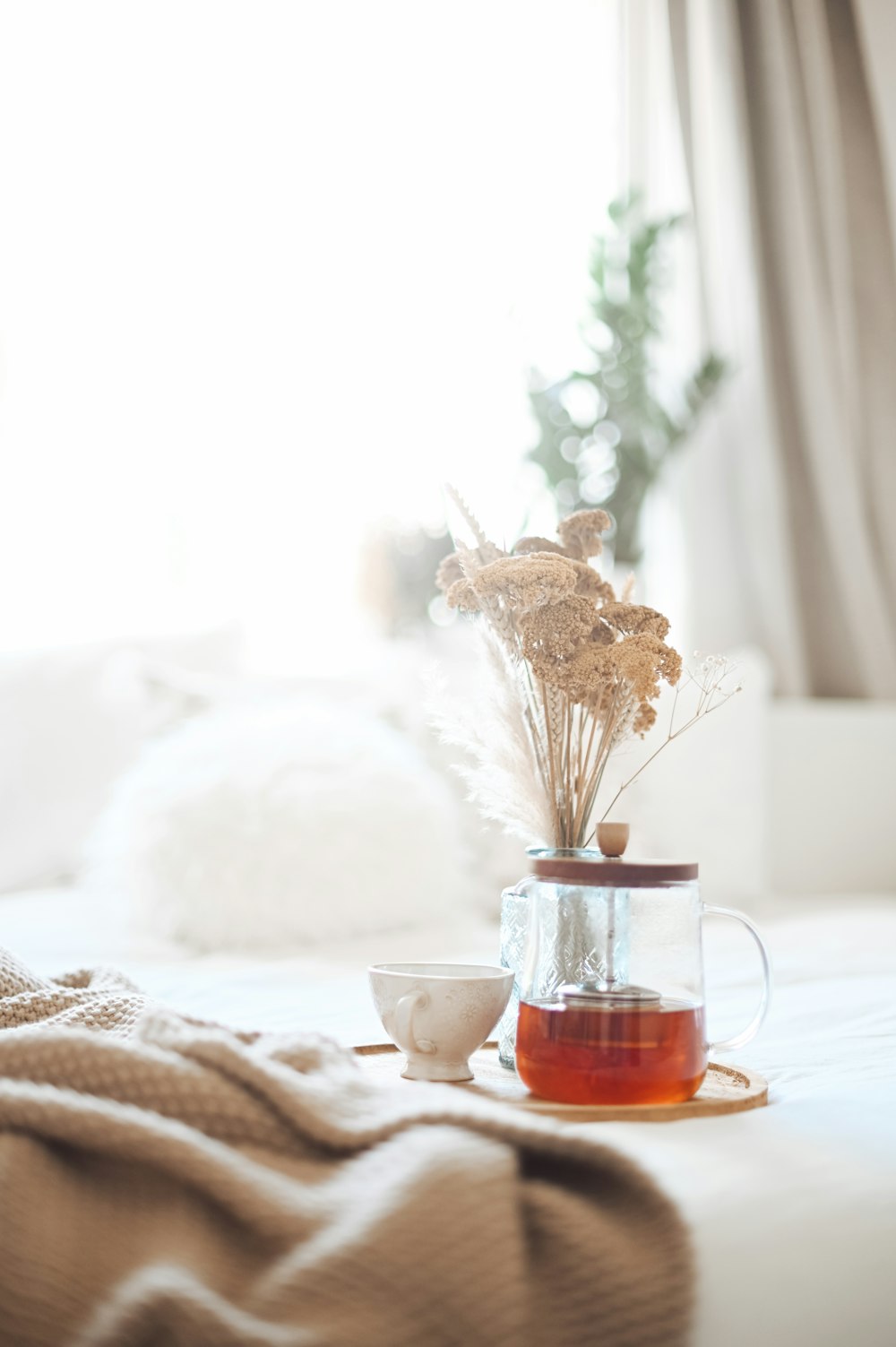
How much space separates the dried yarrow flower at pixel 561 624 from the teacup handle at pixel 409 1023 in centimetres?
27

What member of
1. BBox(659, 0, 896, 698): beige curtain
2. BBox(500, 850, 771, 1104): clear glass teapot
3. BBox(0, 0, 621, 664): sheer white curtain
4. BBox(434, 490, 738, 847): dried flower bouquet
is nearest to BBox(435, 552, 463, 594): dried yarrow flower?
BBox(434, 490, 738, 847): dried flower bouquet

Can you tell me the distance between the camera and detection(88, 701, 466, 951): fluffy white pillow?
1.61 m

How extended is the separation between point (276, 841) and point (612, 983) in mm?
842

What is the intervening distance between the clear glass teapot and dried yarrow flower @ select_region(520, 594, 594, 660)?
0.15 meters

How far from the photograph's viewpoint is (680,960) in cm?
86

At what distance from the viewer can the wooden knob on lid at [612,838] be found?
2.87 ft

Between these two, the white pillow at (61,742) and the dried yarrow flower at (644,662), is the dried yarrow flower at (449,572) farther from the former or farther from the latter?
the white pillow at (61,742)

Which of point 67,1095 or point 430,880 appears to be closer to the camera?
point 67,1095

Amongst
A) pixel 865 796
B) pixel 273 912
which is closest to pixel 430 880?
pixel 273 912

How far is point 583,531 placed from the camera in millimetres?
1019

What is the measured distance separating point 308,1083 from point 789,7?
2760 mm

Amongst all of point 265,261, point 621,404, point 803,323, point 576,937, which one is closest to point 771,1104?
point 576,937

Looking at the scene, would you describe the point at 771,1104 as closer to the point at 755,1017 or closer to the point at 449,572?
the point at 755,1017

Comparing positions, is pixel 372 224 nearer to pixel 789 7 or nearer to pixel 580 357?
pixel 580 357
